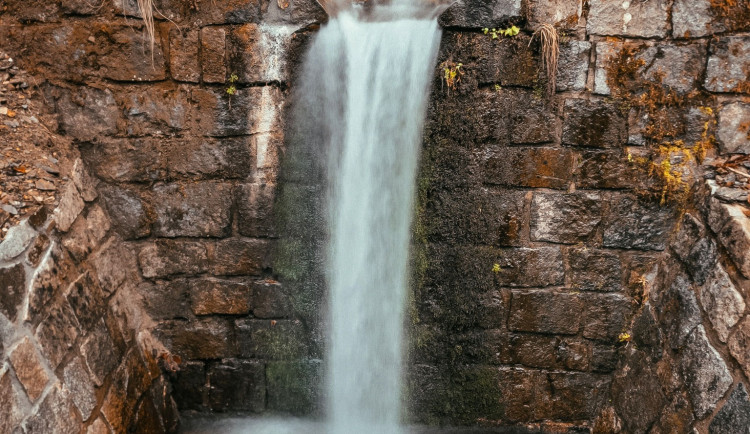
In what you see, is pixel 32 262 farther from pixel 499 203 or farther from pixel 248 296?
pixel 499 203

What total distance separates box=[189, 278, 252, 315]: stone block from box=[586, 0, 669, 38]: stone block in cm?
247

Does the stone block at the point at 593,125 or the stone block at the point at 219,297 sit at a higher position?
the stone block at the point at 593,125

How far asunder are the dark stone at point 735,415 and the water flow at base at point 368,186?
5.47 ft

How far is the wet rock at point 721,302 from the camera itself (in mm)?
2428

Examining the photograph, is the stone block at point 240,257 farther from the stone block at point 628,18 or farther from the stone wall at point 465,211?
the stone block at point 628,18

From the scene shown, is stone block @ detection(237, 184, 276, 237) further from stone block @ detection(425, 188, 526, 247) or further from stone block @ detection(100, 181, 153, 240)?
stone block @ detection(425, 188, 526, 247)

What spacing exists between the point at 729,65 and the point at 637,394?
1.85 metres

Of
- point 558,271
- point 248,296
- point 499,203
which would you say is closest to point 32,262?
point 248,296

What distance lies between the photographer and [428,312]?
Answer: 10.5 feet

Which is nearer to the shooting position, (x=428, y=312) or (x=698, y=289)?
(x=698, y=289)

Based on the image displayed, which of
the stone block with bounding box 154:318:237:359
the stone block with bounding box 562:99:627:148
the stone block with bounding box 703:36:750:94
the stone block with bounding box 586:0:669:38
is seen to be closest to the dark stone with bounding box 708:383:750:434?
the stone block with bounding box 562:99:627:148

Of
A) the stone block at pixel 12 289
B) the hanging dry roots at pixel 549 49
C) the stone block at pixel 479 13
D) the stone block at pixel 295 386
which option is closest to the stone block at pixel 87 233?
the stone block at pixel 12 289

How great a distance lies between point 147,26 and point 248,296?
162cm

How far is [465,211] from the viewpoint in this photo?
9.91 ft
